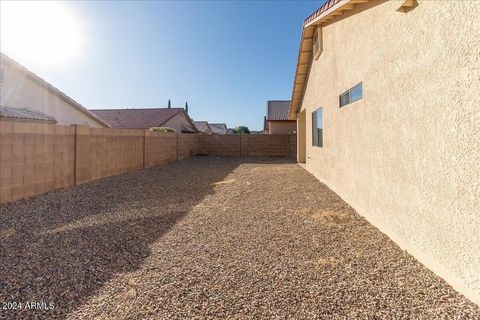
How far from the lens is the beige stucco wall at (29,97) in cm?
1348

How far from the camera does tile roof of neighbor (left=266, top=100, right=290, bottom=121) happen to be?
90.6 feet

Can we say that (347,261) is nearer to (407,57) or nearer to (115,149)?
(407,57)

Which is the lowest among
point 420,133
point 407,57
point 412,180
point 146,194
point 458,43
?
point 146,194

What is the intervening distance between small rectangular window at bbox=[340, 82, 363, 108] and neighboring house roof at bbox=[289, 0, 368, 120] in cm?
169

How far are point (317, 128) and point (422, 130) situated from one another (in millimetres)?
6743

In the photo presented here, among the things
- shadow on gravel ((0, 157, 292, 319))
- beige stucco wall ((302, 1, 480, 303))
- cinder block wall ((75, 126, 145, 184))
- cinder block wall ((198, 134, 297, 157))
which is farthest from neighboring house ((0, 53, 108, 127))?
beige stucco wall ((302, 1, 480, 303))

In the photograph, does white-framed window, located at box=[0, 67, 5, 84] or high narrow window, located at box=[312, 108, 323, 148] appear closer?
high narrow window, located at box=[312, 108, 323, 148]

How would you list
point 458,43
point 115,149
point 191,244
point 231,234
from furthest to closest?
point 115,149
point 231,234
point 191,244
point 458,43

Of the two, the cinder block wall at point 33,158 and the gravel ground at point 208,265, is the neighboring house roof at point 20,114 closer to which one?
the cinder block wall at point 33,158

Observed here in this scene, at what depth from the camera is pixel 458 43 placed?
262cm

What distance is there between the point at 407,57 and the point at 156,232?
14.9 ft

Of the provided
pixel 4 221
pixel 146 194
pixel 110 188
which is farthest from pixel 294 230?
pixel 110 188

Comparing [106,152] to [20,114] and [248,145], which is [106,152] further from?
[248,145]

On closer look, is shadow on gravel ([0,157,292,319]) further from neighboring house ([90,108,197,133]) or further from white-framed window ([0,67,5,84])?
neighboring house ([90,108,197,133])
